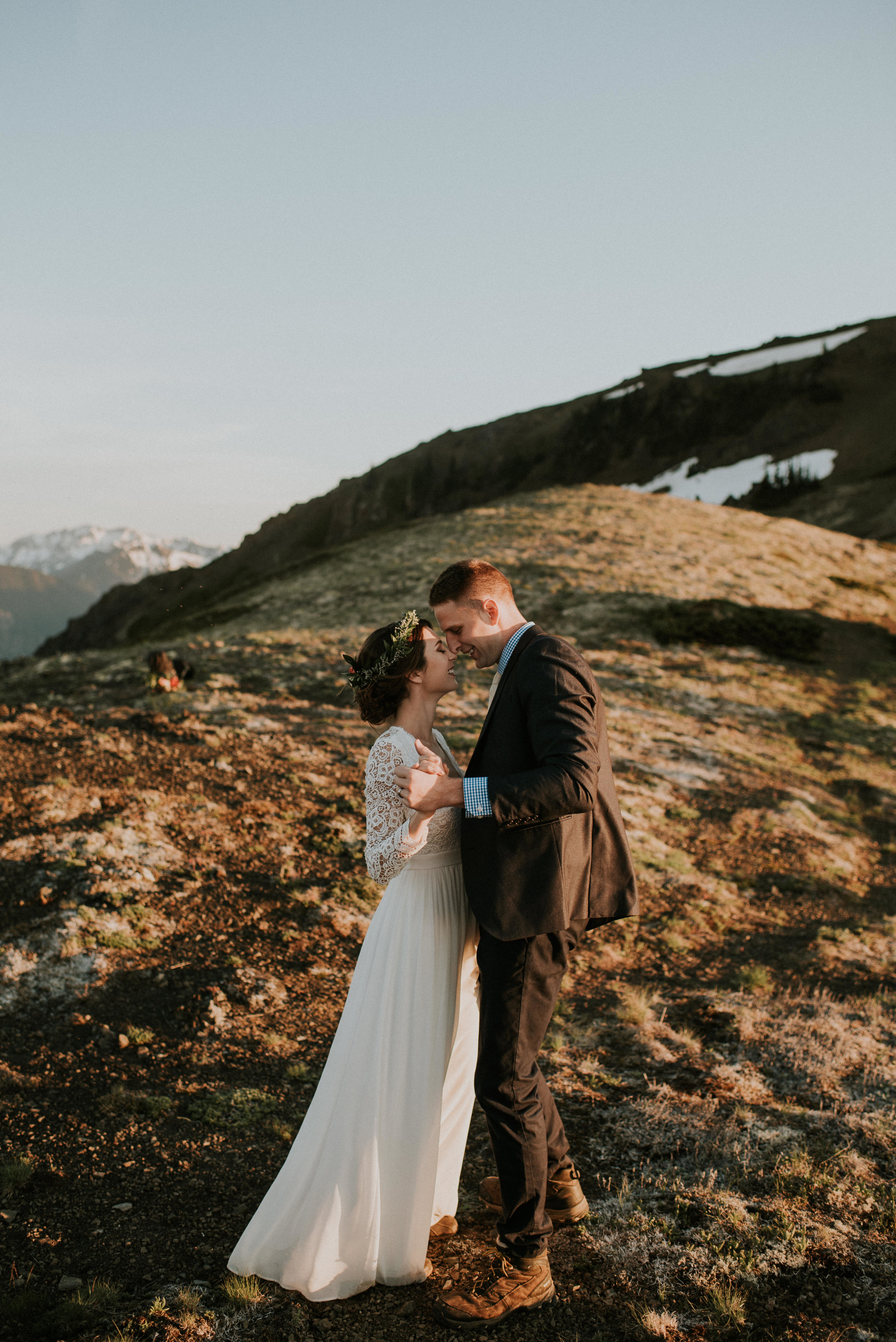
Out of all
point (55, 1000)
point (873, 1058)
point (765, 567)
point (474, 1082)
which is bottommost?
point (873, 1058)

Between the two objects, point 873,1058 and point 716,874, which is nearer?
point 873,1058

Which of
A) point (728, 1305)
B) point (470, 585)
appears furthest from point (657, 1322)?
point (470, 585)

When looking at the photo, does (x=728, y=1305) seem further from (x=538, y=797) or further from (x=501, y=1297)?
(x=538, y=797)

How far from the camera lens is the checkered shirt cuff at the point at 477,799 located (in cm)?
321

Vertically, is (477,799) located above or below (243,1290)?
above

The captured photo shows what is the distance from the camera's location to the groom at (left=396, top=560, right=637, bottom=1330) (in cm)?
324

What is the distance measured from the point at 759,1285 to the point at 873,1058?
2.88 m

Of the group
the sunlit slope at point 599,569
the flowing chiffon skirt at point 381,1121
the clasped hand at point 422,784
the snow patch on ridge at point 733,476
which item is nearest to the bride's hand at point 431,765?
the clasped hand at point 422,784

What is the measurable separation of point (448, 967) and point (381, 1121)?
2.47ft

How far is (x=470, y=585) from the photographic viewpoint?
149 inches

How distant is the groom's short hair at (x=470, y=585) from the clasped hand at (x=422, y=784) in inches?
Result: 33.0

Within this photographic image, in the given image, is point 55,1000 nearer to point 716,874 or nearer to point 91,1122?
point 91,1122

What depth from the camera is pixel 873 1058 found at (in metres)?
6.14

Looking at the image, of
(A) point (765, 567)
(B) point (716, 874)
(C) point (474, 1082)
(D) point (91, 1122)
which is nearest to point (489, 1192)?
(C) point (474, 1082)
